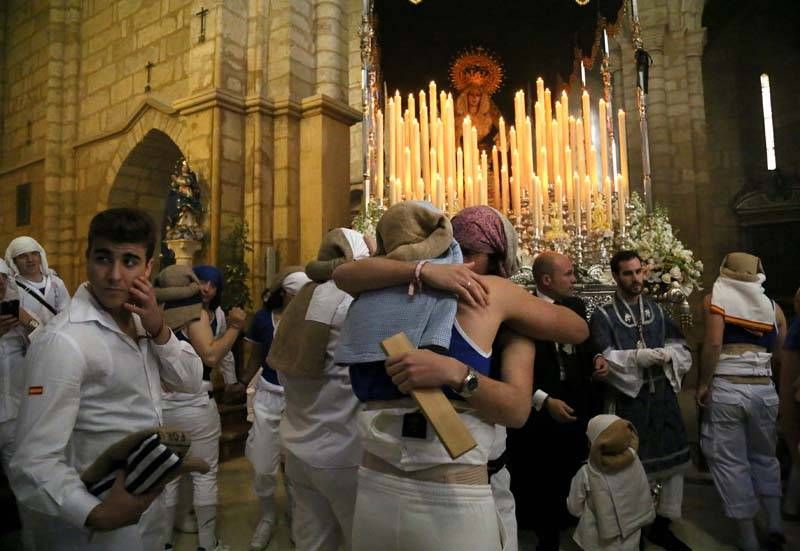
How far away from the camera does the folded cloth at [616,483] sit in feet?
9.06

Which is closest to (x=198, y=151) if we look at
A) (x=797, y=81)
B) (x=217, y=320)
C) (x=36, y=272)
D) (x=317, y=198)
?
(x=317, y=198)

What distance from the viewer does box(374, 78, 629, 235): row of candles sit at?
17.7 feet

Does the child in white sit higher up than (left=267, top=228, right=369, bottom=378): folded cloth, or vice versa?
(left=267, top=228, right=369, bottom=378): folded cloth

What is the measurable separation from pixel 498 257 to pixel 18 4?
12951mm

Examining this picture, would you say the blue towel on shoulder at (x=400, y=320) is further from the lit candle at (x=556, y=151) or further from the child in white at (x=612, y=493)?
the lit candle at (x=556, y=151)

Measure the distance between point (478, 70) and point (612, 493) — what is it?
7.87 m

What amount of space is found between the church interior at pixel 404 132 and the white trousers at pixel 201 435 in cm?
45

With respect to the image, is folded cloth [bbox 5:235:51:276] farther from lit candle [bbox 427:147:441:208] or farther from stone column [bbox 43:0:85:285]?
stone column [bbox 43:0:85:285]

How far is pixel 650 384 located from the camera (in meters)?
3.24

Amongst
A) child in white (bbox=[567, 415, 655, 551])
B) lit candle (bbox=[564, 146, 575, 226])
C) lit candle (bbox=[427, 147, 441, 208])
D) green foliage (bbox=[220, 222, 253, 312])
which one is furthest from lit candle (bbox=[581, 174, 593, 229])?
green foliage (bbox=[220, 222, 253, 312])

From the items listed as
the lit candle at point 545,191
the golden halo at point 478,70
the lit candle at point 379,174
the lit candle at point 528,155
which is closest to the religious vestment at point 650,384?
the lit candle at point 545,191

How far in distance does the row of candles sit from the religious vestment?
207 centimetres

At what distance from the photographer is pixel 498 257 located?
161 centimetres

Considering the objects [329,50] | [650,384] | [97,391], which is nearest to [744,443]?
[650,384]
